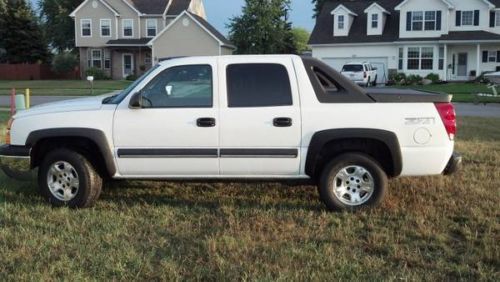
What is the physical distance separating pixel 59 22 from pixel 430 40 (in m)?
42.5

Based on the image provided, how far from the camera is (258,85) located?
21.3 feet

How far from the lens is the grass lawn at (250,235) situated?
185 inches

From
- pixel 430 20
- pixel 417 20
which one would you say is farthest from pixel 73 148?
pixel 430 20

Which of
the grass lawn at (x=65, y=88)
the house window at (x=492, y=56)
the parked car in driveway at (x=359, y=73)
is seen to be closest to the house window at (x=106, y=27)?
the grass lawn at (x=65, y=88)

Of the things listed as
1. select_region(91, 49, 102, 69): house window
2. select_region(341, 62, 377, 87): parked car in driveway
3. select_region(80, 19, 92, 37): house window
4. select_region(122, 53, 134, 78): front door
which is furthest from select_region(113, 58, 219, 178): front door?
select_region(91, 49, 102, 69): house window

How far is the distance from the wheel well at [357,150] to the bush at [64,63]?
5180 centimetres

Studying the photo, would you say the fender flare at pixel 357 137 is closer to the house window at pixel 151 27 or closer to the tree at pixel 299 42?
the tree at pixel 299 42

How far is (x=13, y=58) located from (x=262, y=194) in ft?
193

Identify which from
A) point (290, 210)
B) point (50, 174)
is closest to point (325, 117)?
point (290, 210)

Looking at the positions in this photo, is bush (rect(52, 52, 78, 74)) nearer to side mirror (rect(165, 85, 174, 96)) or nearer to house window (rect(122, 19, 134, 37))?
house window (rect(122, 19, 134, 37))

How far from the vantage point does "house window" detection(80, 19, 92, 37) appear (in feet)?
178

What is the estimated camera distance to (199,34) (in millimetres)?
48531

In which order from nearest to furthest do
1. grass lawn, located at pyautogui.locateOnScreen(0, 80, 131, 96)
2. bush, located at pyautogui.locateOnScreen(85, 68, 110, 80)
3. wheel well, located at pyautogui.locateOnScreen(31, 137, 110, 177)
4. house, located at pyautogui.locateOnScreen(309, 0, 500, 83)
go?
wheel well, located at pyautogui.locateOnScreen(31, 137, 110, 177) < grass lawn, located at pyautogui.locateOnScreen(0, 80, 131, 96) < house, located at pyautogui.locateOnScreen(309, 0, 500, 83) < bush, located at pyautogui.locateOnScreen(85, 68, 110, 80)

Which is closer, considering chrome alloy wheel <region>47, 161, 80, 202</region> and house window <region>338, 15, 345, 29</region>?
chrome alloy wheel <region>47, 161, 80, 202</region>
